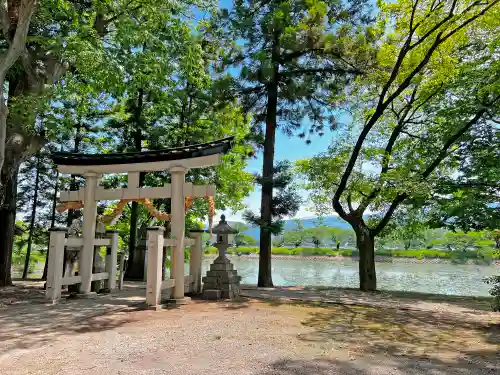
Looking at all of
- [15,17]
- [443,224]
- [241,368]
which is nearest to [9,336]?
[241,368]

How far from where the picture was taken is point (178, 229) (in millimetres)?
8109

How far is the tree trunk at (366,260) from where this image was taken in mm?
11703

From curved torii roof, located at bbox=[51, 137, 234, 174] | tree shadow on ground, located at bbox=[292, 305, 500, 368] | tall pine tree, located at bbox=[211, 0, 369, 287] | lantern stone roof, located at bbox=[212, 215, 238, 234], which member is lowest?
tree shadow on ground, located at bbox=[292, 305, 500, 368]

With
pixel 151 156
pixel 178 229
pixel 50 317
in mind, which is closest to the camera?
pixel 50 317

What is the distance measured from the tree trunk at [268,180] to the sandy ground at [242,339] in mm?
3854

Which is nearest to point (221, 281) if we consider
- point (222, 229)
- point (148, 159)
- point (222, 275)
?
point (222, 275)

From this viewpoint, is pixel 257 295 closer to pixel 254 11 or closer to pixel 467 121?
pixel 467 121

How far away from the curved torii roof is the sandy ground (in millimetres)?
2917

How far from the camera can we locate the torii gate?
809cm

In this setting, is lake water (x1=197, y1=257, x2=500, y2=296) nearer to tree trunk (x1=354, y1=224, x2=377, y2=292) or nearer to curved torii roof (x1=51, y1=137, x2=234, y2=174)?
tree trunk (x1=354, y1=224, x2=377, y2=292)

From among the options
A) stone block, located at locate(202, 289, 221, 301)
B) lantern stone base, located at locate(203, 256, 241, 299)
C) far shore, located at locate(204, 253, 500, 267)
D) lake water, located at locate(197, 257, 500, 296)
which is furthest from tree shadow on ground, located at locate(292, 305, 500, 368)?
far shore, located at locate(204, 253, 500, 267)

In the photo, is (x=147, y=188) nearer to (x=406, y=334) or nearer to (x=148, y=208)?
(x=148, y=208)

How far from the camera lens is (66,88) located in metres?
8.87

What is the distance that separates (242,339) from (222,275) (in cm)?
373
